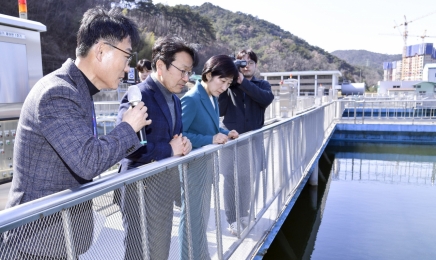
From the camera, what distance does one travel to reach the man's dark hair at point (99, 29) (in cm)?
140

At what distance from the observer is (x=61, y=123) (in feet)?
3.88

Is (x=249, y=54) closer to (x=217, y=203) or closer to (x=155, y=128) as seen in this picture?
(x=217, y=203)

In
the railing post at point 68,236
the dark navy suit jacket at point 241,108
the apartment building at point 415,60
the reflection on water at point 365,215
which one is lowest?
Result: the reflection on water at point 365,215

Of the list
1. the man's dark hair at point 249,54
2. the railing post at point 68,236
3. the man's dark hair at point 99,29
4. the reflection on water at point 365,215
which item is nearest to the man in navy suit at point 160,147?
the railing post at point 68,236

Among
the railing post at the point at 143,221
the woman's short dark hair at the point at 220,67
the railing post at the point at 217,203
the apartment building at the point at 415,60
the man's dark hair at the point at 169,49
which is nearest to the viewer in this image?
the railing post at the point at 143,221

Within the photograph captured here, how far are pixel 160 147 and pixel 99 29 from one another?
691mm

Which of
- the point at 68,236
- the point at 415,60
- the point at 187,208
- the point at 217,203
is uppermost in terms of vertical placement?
the point at 415,60

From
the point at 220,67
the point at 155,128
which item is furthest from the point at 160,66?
the point at 220,67

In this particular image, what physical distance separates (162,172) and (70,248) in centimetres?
60

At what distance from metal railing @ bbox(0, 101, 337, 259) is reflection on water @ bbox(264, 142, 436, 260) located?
68.7 inches

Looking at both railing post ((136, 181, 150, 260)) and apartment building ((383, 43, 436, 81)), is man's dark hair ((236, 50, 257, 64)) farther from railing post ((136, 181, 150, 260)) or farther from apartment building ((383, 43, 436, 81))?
apartment building ((383, 43, 436, 81))

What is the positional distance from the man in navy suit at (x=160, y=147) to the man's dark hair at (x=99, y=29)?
1.43 feet

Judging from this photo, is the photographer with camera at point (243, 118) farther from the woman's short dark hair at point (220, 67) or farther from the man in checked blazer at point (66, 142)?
the man in checked blazer at point (66, 142)

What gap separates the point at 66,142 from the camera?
3.89ft
